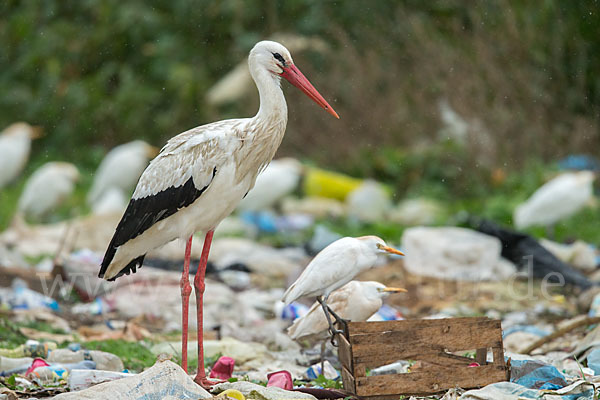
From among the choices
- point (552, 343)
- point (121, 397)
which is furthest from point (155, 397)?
point (552, 343)

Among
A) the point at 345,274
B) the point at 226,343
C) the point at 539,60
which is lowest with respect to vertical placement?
the point at 226,343

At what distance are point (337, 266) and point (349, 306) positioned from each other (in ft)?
1.35

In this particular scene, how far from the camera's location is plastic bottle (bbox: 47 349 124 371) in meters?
4.05

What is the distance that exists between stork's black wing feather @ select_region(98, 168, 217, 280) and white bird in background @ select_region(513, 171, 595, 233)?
15.4ft

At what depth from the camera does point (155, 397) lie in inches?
123

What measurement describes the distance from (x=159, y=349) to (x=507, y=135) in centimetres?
715

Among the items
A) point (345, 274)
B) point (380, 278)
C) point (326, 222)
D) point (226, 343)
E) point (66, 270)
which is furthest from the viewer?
point (326, 222)

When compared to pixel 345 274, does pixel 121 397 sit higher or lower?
lower

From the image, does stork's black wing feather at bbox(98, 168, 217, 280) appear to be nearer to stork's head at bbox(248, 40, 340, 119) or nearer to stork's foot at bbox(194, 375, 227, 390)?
stork's head at bbox(248, 40, 340, 119)

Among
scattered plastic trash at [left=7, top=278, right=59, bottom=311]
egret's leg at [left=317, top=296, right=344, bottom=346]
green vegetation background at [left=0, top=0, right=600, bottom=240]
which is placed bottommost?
egret's leg at [left=317, top=296, right=344, bottom=346]

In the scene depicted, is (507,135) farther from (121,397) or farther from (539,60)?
(121,397)

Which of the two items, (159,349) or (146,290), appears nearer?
(159,349)

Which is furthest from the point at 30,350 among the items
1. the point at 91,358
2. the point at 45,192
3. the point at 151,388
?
the point at 45,192

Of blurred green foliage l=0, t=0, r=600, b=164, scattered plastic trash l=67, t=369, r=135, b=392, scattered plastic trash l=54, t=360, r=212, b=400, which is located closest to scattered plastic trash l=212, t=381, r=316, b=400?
scattered plastic trash l=54, t=360, r=212, b=400
